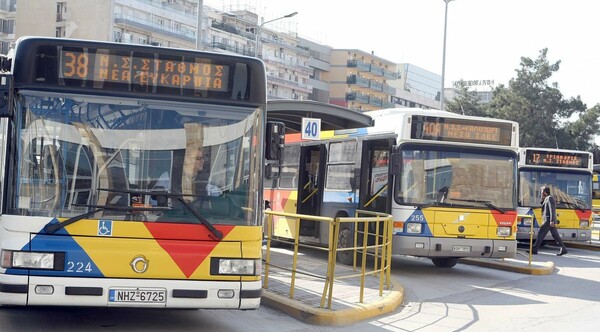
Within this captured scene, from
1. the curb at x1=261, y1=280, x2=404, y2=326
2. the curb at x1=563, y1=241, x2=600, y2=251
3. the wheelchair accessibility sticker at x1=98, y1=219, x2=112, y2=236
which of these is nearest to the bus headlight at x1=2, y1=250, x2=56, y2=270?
the wheelchair accessibility sticker at x1=98, y1=219, x2=112, y2=236

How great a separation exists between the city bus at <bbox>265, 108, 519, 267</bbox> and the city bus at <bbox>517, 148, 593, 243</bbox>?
28.9ft

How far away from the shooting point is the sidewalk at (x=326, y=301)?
10680 millimetres

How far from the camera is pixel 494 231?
53.8 feet

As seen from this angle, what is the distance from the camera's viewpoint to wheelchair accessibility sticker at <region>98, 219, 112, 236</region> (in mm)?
8656

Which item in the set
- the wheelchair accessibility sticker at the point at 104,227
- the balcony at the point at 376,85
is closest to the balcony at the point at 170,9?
the balcony at the point at 376,85

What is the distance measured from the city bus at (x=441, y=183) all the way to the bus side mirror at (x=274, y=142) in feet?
19.9

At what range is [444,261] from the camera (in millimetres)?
18500

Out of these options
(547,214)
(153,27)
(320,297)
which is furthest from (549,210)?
(153,27)

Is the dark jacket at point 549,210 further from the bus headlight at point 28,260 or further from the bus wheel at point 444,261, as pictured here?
the bus headlight at point 28,260

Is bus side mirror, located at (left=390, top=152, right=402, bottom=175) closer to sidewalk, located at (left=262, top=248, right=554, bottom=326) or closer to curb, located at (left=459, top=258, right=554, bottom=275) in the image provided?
sidewalk, located at (left=262, top=248, right=554, bottom=326)

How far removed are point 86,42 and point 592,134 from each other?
193 feet

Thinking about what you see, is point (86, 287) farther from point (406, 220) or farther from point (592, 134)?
point (592, 134)

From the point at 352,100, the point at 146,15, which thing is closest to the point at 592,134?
the point at 146,15

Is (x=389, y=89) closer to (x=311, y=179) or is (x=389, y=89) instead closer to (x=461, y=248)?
(x=311, y=179)
